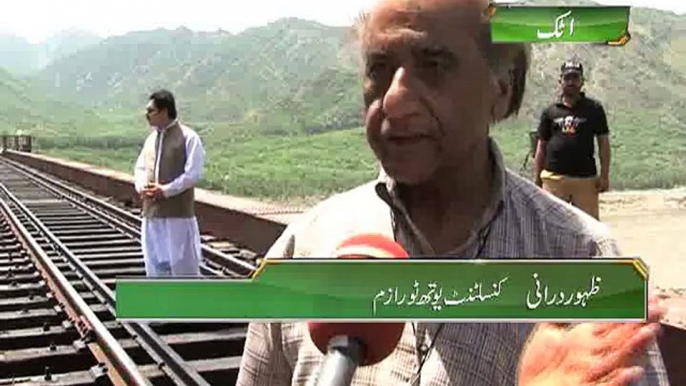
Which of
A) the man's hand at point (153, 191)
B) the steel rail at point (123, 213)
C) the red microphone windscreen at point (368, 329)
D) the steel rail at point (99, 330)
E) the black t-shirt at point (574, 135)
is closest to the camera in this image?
the red microphone windscreen at point (368, 329)

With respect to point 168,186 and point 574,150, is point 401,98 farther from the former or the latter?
point 168,186

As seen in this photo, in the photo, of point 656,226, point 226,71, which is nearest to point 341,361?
point 656,226

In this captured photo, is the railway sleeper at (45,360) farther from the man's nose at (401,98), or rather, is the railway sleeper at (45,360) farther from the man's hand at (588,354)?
the man's hand at (588,354)

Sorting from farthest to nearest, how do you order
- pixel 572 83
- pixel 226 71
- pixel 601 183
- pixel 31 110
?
pixel 31 110
pixel 226 71
pixel 601 183
pixel 572 83

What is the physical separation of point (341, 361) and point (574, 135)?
4673mm

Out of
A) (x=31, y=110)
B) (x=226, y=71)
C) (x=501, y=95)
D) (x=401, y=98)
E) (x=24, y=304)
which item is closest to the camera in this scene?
(x=401, y=98)

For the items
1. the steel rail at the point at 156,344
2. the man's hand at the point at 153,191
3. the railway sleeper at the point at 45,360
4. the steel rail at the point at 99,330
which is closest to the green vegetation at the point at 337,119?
the man's hand at the point at 153,191

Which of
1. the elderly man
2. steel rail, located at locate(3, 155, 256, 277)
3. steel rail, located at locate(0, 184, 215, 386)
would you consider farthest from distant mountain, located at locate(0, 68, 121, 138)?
the elderly man

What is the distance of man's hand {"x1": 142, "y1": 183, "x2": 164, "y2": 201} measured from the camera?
612cm

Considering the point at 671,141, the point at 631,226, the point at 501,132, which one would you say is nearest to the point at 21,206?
the point at 631,226

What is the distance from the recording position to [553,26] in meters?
1.16

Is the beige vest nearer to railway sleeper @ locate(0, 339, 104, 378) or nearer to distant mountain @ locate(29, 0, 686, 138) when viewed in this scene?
distant mountain @ locate(29, 0, 686, 138)

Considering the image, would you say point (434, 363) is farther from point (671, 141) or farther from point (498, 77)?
point (671, 141)

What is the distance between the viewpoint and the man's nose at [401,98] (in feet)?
3.77
